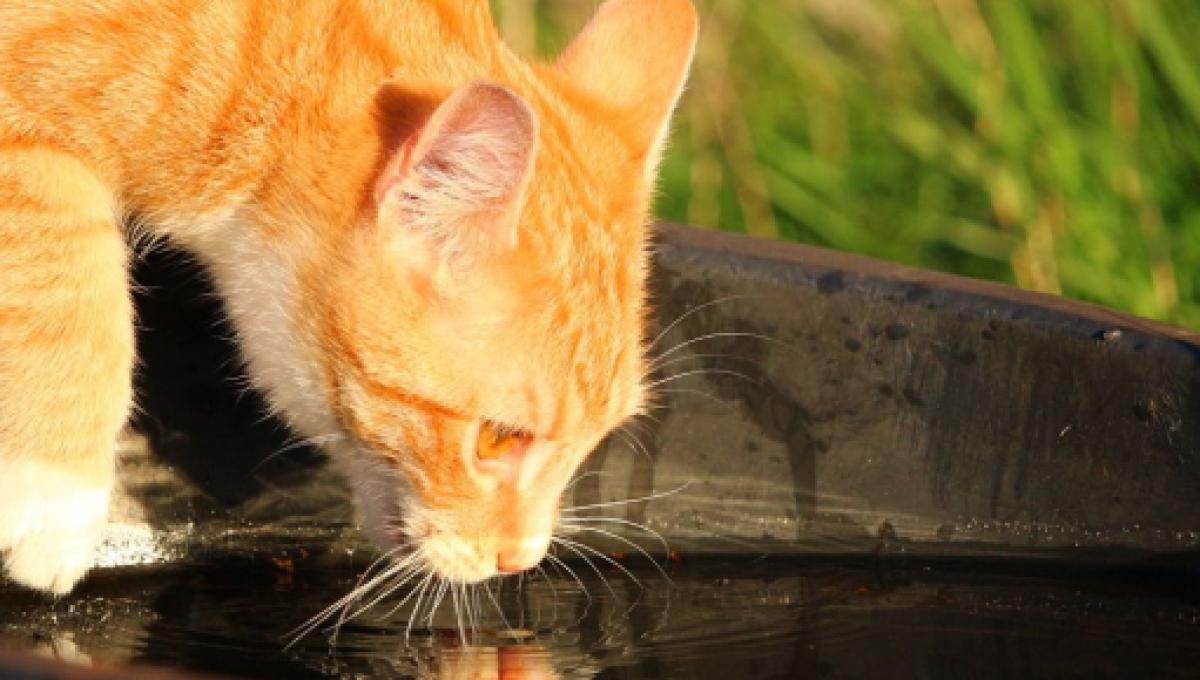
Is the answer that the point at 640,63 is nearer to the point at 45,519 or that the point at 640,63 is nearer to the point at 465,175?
the point at 465,175

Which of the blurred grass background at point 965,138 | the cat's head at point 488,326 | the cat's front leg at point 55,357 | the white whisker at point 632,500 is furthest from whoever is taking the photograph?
the blurred grass background at point 965,138

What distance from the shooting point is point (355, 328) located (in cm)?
247

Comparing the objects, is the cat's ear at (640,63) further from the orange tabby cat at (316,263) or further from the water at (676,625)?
the water at (676,625)

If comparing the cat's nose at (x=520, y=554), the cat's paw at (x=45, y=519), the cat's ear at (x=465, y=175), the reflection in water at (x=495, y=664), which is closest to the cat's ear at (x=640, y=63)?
the cat's ear at (x=465, y=175)

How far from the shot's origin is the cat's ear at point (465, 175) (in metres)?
2.17

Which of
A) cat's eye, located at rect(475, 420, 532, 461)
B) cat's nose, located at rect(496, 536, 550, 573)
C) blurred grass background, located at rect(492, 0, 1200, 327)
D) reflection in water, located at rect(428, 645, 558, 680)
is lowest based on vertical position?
reflection in water, located at rect(428, 645, 558, 680)

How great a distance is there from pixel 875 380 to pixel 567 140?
60 cm

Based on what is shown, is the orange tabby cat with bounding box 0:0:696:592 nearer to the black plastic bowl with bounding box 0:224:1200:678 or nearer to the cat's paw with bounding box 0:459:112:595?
the cat's paw with bounding box 0:459:112:595

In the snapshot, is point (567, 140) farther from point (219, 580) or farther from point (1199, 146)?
point (1199, 146)

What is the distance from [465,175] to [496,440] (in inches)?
15.6

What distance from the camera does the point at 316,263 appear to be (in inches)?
97.8

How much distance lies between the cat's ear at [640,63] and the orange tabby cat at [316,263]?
158mm

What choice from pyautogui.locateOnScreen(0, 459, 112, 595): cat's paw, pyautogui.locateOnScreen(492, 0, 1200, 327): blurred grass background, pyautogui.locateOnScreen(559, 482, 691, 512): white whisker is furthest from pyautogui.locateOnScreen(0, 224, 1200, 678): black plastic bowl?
pyautogui.locateOnScreen(492, 0, 1200, 327): blurred grass background

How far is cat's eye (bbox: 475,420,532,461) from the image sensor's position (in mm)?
2480
